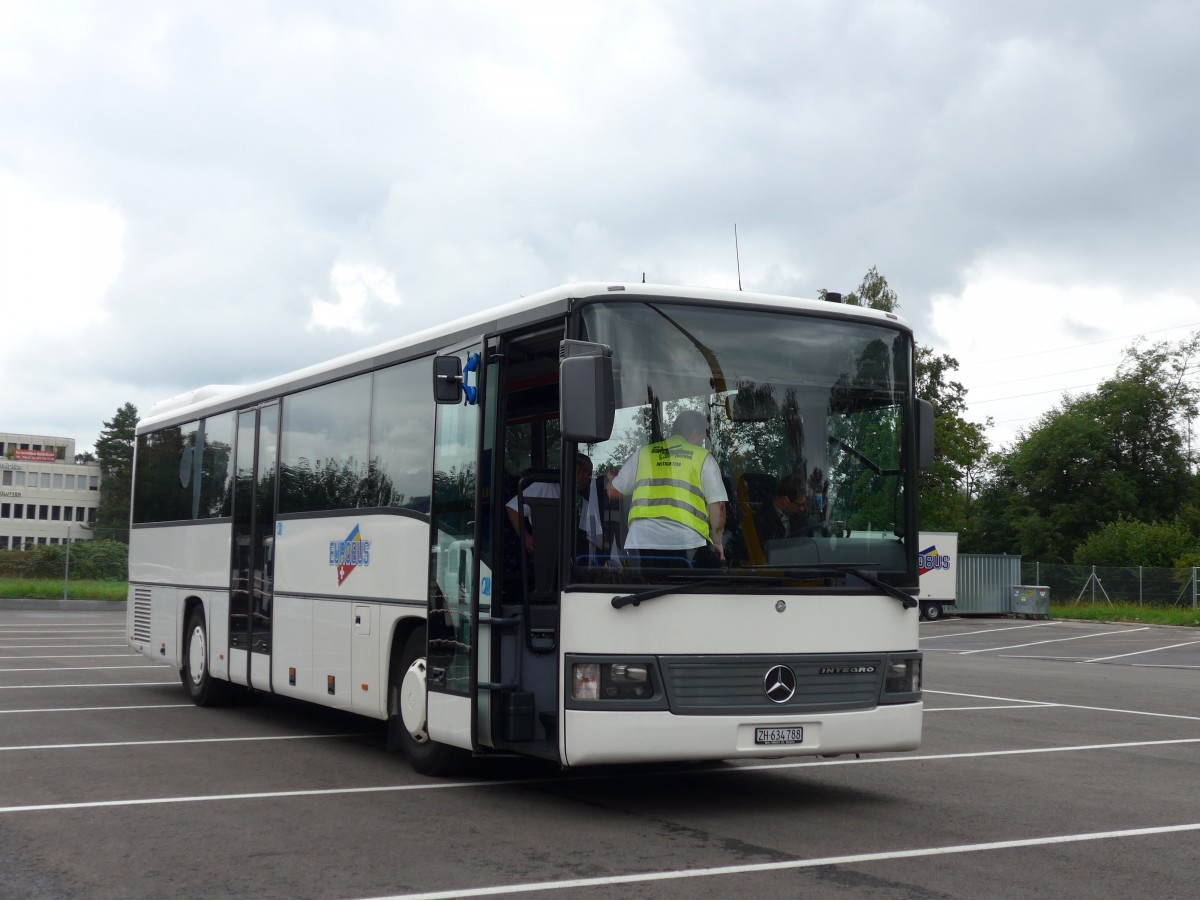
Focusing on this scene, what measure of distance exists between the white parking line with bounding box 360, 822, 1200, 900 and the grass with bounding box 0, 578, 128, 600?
39.0 metres

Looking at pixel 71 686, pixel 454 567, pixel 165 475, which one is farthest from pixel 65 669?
pixel 454 567

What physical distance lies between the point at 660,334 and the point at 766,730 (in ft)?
7.74

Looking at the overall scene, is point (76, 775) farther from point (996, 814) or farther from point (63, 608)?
point (63, 608)

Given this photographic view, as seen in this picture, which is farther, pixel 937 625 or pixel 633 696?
pixel 937 625

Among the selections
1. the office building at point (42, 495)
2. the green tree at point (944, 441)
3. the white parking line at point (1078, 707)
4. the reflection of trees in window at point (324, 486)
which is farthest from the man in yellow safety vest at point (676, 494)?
the office building at point (42, 495)

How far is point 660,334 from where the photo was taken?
835 cm

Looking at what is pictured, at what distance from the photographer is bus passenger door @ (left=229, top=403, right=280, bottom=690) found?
42.4ft

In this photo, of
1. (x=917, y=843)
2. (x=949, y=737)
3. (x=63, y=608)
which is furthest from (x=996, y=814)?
(x=63, y=608)

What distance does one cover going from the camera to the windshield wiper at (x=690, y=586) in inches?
313

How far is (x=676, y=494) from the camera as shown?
26.6 feet

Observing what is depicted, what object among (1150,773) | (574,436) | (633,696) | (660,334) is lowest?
(1150,773)

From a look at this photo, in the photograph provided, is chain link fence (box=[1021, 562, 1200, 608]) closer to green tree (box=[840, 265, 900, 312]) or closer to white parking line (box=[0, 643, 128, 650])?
green tree (box=[840, 265, 900, 312])

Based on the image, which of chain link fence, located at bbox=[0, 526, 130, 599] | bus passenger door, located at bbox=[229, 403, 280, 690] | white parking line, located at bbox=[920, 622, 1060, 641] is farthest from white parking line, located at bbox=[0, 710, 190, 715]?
chain link fence, located at bbox=[0, 526, 130, 599]

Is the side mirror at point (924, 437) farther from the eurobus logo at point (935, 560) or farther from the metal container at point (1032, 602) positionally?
the metal container at point (1032, 602)
